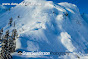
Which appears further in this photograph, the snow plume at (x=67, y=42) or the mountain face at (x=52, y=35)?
the snow plume at (x=67, y=42)

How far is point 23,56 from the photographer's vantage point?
54.5ft

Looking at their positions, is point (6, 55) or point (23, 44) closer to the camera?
point (6, 55)

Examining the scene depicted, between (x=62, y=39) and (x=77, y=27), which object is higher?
(x=77, y=27)

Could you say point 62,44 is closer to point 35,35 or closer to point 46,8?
point 35,35

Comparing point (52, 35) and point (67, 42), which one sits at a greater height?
point (52, 35)

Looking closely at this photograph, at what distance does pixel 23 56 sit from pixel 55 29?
2240 centimetres

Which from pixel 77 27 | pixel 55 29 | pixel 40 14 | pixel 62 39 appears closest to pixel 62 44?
pixel 62 39

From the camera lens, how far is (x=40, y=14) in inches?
1781

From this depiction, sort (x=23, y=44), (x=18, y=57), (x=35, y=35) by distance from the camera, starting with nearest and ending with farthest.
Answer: (x=18, y=57) < (x=23, y=44) < (x=35, y=35)

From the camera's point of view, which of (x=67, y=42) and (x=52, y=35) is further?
(x=52, y=35)

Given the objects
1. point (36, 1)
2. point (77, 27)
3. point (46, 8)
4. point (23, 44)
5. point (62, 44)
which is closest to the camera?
point (23, 44)

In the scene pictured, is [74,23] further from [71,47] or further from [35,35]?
[35,35]

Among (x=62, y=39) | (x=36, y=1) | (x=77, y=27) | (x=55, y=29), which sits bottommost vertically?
(x=62, y=39)

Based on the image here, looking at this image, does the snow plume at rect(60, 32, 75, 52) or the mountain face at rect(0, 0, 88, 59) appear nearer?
the mountain face at rect(0, 0, 88, 59)
